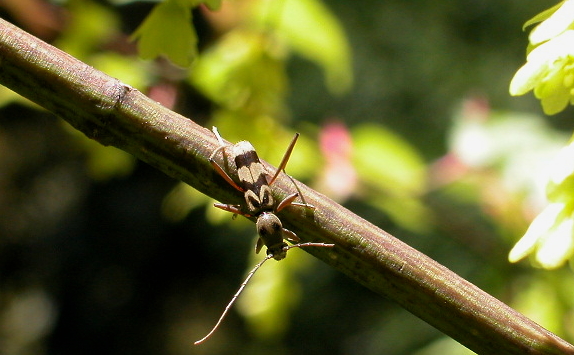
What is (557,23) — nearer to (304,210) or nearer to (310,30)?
(304,210)

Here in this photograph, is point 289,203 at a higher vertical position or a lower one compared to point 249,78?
higher

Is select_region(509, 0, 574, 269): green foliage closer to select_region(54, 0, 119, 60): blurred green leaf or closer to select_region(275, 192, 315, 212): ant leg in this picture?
select_region(275, 192, 315, 212): ant leg

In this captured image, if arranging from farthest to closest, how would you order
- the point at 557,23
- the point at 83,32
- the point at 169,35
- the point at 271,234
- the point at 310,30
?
the point at 83,32, the point at 310,30, the point at 271,234, the point at 169,35, the point at 557,23

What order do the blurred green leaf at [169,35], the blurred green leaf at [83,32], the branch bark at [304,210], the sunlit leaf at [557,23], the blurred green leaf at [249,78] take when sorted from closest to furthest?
the sunlit leaf at [557,23]
the branch bark at [304,210]
the blurred green leaf at [169,35]
the blurred green leaf at [249,78]
the blurred green leaf at [83,32]

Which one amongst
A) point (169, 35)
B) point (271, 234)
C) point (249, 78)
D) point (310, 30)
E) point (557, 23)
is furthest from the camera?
point (310, 30)

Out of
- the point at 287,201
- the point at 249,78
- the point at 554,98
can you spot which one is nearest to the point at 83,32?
the point at 249,78

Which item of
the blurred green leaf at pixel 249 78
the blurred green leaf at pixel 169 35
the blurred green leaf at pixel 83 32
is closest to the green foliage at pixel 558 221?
the blurred green leaf at pixel 169 35

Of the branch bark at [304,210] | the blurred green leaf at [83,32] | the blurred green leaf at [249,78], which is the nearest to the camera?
the branch bark at [304,210]

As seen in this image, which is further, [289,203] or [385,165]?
[385,165]

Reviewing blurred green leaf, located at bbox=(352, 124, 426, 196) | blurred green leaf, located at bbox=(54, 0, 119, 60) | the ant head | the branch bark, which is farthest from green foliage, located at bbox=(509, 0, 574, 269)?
blurred green leaf, located at bbox=(54, 0, 119, 60)

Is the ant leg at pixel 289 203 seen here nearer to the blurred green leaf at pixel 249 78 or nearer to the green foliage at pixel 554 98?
the green foliage at pixel 554 98
